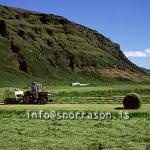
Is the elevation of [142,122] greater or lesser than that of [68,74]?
lesser

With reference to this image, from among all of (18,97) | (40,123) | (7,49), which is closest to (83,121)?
(40,123)

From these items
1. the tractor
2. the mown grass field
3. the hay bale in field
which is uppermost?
the tractor

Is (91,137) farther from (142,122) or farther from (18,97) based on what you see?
(18,97)

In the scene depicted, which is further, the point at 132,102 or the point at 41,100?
the point at 41,100

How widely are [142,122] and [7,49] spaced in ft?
475

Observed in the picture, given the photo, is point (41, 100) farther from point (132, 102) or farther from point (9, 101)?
point (132, 102)

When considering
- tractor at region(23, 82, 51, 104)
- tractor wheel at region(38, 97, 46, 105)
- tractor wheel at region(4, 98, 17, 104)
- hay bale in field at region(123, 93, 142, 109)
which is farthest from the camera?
tractor wheel at region(4, 98, 17, 104)

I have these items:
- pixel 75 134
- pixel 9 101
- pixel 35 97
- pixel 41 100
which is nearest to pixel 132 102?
Answer: pixel 41 100

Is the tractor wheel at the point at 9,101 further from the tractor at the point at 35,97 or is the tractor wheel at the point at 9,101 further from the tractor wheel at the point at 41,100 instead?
the tractor wheel at the point at 41,100

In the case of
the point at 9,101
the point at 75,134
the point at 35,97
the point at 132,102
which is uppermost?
the point at 35,97

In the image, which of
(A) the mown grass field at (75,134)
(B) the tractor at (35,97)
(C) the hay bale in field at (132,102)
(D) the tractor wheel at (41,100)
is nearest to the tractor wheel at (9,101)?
(B) the tractor at (35,97)

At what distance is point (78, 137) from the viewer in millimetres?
25562

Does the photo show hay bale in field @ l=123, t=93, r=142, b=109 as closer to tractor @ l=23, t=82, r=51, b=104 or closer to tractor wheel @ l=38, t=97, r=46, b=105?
tractor wheel @ l=38, t=97, r=46, b=105

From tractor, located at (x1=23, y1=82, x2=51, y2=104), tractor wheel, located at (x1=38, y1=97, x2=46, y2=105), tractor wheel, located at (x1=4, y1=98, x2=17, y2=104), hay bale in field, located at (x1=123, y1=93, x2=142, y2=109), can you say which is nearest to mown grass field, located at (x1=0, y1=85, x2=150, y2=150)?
hay bale in field, located at (x1=123, y1=93, x2=142, y2=109)
